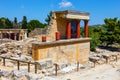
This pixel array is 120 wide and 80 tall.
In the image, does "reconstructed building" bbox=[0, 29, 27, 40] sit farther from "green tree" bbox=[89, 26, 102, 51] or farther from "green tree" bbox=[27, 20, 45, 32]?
"green tree" bbox=[27, 20, 45, 32]

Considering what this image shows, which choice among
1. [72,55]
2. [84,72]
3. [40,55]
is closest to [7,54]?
[40,55]

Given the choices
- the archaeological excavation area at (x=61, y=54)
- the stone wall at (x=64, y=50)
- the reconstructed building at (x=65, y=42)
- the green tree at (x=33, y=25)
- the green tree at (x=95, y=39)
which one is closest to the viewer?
the archaeological excavation area at (x=61, y=54)

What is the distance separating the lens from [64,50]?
1739 cm

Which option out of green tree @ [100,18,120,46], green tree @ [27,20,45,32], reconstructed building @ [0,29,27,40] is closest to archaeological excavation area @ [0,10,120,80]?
green tree @ [100,18,120,46]

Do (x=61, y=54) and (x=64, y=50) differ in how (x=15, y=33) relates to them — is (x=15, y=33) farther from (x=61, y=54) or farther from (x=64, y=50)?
(x=61, y=54)

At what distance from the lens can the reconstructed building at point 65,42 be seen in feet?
50.2

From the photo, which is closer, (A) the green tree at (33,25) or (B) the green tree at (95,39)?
(B) the green tree at (95,39)

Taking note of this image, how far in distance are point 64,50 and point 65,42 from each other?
700mm

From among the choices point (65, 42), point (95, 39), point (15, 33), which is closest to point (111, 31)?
point (95, 39)

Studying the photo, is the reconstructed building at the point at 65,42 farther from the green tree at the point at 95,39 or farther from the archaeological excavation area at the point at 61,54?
the green tree at the point at 95,39

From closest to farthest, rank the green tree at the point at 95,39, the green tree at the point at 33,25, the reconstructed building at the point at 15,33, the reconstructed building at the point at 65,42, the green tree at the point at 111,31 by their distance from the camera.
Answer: the reconstructed building at the point at 65,42
the green tree at the point at 95,39
the green tree at the point at 111,31
the reconstructed building at the point at 15,33
the green tree at the point at 33,25

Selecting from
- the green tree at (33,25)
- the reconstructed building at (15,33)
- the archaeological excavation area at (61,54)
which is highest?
the green tree at (33,25)

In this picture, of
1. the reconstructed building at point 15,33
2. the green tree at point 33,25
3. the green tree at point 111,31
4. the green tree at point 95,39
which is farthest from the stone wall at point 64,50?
the green tree at point 33,25

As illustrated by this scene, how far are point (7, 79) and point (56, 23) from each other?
31.9 ft
